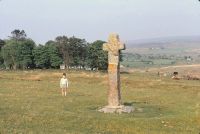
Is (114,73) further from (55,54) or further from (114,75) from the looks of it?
(55,54)

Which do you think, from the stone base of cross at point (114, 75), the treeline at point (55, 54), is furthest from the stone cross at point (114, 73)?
the treeline at point (55, 54)

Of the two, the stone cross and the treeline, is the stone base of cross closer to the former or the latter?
the stone cross

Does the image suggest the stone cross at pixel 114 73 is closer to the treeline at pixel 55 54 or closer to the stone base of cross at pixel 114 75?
the stone base of cross at pixel 114 75

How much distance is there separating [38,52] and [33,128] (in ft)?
347

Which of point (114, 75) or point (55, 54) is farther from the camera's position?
point (55, 54)

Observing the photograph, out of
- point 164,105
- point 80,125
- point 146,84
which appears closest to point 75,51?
Result: point 146,84

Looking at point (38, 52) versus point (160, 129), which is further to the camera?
point (38, 52)

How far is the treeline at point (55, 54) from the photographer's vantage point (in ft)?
417

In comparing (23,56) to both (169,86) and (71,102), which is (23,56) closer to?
(169,86)

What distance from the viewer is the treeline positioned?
5000 inches

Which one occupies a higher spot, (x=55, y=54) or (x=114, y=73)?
(x=55, y=54)

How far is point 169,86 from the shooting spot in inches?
2375

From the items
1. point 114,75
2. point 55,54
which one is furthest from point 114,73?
point 55,54

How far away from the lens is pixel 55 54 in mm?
126938
